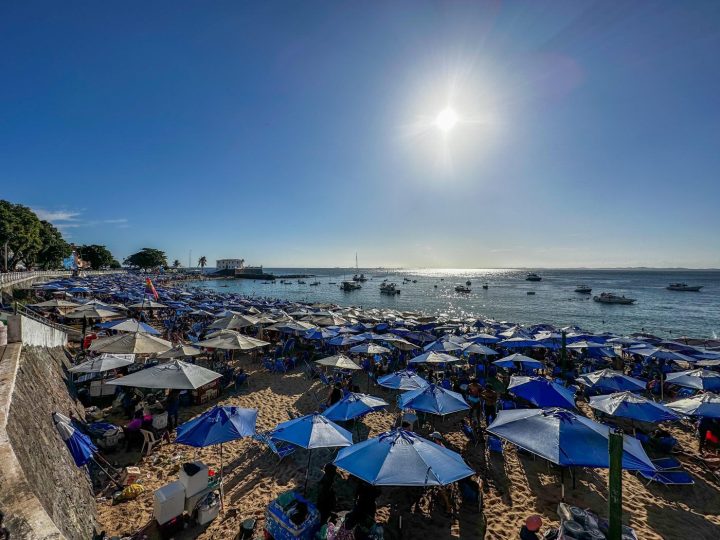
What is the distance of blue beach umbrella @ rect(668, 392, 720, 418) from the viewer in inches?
286

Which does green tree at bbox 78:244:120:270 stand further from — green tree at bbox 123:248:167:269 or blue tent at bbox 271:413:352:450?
blue tent at bbox 271:413:352:450

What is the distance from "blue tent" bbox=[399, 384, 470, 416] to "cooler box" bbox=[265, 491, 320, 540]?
3230 mm

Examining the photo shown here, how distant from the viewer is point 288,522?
4543 millimetres

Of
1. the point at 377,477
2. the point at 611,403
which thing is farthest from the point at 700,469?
the point at 377,477

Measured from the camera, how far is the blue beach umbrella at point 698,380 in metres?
A: 9.51

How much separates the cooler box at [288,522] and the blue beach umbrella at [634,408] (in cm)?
692

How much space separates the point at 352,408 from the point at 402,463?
8.67 ft

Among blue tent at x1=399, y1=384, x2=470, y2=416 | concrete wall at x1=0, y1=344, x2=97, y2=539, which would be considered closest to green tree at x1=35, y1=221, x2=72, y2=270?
concrete wall at x1=0, y1=344, x2=97, y2=539

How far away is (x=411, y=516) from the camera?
568 centimetres

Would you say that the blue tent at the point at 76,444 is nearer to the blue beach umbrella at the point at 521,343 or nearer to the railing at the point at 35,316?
the railing at the point at 35,316

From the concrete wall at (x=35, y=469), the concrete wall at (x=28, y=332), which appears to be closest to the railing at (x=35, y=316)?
the concrete wall at (x=28, y=332)

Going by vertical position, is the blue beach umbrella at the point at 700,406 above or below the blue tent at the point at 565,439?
below

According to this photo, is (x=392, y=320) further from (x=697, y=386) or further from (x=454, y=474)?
(x=454, y=474)

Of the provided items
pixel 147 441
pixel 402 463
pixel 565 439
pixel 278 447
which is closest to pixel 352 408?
pixel 278 447
